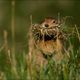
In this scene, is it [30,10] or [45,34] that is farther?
[30,10]

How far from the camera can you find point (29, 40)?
286 inches

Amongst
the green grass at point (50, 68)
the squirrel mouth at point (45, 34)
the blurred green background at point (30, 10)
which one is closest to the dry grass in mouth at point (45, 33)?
the squirrel mouth at point (45, 34)

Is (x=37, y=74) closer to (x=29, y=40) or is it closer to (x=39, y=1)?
(x=29, y=40)

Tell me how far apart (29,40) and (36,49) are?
0.18 m

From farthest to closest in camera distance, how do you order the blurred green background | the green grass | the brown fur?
the blurred green background < the brown fur < the green grass

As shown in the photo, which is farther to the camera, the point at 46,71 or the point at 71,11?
the point at 71,11

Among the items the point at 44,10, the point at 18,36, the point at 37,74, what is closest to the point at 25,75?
the point at 37,74

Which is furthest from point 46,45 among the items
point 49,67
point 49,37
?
point 49,67

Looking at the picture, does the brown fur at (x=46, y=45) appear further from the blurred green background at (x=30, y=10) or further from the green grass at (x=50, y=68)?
the blurred green background at (x=30, y=10)

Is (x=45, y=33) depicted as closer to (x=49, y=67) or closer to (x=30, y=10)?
(x=49, y=67)

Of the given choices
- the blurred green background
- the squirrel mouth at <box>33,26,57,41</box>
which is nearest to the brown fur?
the squirrel mouth at <box>33,26,57,41</box>

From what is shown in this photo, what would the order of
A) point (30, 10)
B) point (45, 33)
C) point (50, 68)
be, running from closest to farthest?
point (50, 68)
point (45, 33)
point (30, 10)

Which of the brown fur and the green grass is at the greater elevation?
the brown fur

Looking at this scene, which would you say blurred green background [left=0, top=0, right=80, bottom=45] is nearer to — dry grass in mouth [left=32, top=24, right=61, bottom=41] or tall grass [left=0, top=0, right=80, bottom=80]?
tall grass [left=0, top=0, right=80, bottom=80]
